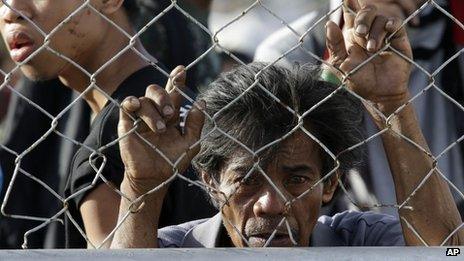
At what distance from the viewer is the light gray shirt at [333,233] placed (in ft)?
9.08

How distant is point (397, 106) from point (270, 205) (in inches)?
13.3

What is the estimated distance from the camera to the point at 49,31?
3094 millimetres

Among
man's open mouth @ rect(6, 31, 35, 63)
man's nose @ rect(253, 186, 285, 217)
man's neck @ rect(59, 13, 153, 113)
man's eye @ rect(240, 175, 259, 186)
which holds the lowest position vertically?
man's nose @ rect(253, 186, 285, 217)

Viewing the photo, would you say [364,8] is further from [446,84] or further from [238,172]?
[446,84]

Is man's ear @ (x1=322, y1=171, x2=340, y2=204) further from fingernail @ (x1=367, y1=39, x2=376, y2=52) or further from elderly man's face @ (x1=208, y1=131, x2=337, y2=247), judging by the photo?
fingernail @ (x1=367, y1=39, x2=376, y2=52)

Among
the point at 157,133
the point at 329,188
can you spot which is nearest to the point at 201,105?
the point at 157,133

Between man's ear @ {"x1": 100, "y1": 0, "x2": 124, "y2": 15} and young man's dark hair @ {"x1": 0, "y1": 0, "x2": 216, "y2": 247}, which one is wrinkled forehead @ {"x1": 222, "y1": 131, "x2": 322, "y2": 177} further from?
man's ear @ {"x1": 100, "y1": 0, "x2": 124, "y2": 15}

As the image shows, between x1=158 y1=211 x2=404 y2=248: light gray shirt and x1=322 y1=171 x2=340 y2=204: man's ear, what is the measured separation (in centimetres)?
6

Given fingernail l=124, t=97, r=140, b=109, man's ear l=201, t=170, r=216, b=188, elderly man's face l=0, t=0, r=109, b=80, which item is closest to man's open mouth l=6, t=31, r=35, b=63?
elderly man's face l=0, t=0, r=109, b=80

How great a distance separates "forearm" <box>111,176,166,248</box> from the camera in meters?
2.40

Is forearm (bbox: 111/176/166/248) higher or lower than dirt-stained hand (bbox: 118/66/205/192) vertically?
lower

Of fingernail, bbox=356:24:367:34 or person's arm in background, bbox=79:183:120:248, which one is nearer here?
fingernail, bbox=356:24:367:34

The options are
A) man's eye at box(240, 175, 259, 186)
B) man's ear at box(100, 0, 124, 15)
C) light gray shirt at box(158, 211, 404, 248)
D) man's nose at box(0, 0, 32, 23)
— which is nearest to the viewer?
man's eye at box(240, 175, 259, 186)

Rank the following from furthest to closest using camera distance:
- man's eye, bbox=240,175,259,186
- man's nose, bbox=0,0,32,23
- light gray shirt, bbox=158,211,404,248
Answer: man's nose, bbox=0,0,32,23, light gray shirt, bbox=158,211,404,248, man's eye, bbox=240,175,259,186
